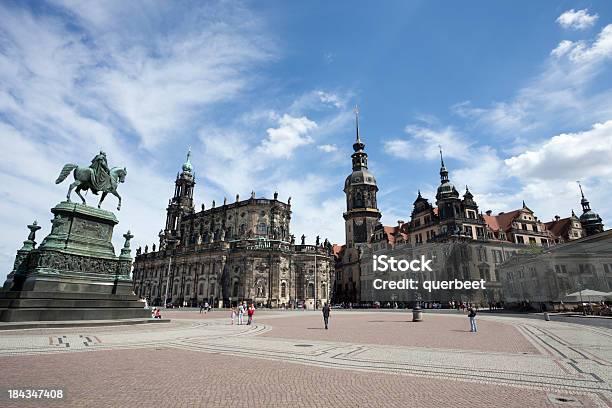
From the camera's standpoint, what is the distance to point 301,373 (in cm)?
727

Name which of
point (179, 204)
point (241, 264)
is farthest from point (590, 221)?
point (179, 204)

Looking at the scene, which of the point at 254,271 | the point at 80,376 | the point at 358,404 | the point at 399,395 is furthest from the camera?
the point at 254,271

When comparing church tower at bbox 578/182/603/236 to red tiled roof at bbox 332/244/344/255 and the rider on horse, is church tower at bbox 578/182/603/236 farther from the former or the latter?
the rider on horse

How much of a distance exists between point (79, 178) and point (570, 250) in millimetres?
46593

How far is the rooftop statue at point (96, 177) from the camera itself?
20016 mm

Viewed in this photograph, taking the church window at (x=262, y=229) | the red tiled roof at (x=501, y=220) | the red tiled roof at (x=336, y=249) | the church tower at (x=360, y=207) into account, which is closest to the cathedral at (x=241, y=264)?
the church window at (x=262, y=229)

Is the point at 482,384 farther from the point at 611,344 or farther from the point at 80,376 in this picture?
the point at 611,344

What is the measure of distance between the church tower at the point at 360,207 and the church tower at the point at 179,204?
40.8m

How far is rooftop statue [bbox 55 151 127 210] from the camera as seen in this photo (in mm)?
20016

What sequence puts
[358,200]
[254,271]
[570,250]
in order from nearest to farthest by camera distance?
[570,250], [254,271], [358,200]

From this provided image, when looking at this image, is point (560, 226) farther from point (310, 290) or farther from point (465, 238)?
point (310, 290)

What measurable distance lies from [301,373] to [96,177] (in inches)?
775

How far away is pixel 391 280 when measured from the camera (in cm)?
6175

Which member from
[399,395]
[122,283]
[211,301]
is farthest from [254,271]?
[399,395]
